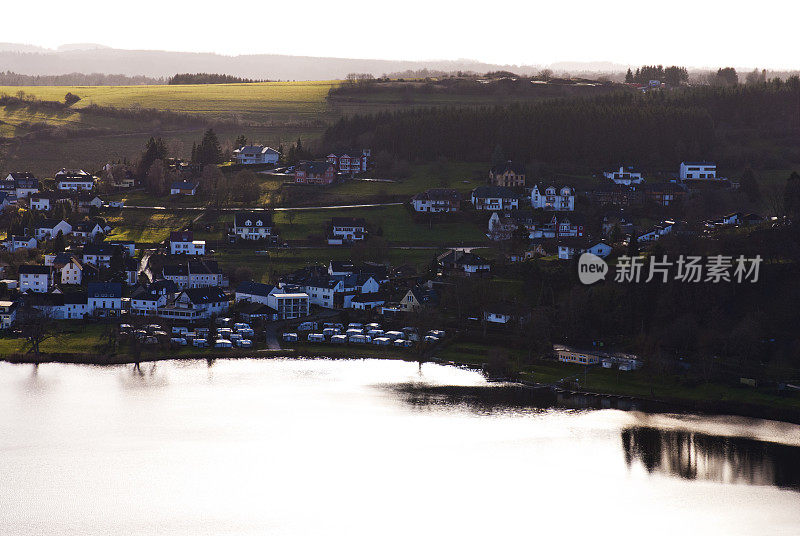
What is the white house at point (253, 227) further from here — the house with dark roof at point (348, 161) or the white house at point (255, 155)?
the white house at point (255, 155)

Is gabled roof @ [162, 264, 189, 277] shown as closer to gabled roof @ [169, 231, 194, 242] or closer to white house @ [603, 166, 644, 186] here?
gabled roof @ [169, 231, 194, 242]

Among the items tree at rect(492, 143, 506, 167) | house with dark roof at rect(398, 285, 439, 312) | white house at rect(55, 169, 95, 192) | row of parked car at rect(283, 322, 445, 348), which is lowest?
row of parked car at rect(283, 322, 445, 348)

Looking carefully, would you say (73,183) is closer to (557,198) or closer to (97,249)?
(97,249)

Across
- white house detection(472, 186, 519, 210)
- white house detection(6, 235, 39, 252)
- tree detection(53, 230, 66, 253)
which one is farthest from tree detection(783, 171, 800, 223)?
white house detection(6, 235, 39, 252)

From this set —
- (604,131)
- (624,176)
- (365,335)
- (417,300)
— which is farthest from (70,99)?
(365,335)

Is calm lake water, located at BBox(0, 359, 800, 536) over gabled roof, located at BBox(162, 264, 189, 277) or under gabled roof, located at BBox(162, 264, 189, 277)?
under

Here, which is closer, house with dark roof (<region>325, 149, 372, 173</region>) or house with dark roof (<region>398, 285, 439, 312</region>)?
house with dark roof (<region>398, 285, 439, 312</region>)

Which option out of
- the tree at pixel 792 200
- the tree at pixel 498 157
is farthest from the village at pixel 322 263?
the tree at pixel 498 157
